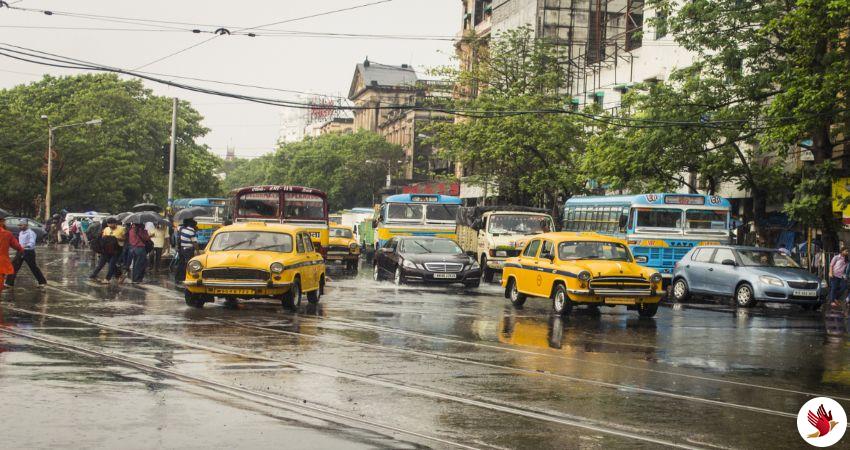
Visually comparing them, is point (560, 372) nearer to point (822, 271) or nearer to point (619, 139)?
point (822, 271)

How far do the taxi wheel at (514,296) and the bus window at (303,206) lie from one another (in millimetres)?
12016

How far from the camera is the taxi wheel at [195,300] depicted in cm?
2094

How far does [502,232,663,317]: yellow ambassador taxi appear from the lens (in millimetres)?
21109

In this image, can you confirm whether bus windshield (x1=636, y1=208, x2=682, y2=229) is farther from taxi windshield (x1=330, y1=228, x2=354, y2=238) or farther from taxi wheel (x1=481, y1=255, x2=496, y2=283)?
taxi windshield (x1=330, y1=228, x2=354, y2=238)

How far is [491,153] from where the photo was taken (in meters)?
51.6

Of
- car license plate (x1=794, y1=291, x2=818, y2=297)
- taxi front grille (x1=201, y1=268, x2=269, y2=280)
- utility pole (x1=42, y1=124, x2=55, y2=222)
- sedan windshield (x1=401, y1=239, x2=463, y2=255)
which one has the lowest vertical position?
car license plate (x1=794, y1=291, x2=818, y2=297)

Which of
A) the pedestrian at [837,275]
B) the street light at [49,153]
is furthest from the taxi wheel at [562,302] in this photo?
the street light at [49,153]

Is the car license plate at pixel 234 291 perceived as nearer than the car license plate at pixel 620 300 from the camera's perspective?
Yes

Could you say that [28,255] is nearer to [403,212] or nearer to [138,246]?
[138,246]

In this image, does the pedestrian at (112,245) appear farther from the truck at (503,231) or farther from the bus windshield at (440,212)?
the bus windshield at (440,212)

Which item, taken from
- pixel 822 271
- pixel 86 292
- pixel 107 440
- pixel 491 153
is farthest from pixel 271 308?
pixel 491 153

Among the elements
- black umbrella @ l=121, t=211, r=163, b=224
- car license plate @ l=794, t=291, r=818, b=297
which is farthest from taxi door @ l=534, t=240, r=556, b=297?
black umbrella @ l=121, t=211, r=163, b=224

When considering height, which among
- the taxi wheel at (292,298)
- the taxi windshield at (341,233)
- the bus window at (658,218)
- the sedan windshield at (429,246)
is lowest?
the taxi wheel at (292,298)

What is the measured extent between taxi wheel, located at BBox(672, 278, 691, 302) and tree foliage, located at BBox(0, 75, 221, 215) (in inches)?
2153
